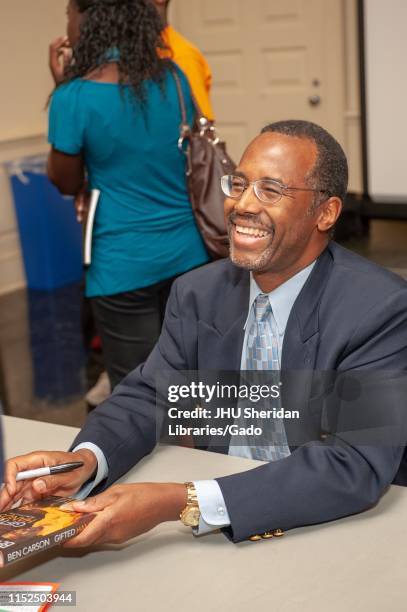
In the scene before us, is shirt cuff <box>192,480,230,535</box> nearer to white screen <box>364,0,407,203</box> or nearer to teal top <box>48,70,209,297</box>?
teal top <box>48,70,209,297</box>

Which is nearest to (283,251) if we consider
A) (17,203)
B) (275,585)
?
(275,585)

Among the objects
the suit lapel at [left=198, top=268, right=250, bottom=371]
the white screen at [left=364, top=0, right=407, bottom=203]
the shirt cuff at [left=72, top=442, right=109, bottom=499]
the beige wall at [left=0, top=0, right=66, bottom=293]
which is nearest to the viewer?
the shirt cuff at [left=72, top=442, right=109, bottom=499]

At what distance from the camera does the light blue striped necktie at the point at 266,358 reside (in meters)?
1.95

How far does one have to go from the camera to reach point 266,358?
6.43 ft

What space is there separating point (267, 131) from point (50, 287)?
15.3ft

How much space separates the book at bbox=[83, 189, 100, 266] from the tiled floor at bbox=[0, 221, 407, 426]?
1282 millimetres

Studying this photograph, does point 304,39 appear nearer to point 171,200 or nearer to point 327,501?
point 171,200

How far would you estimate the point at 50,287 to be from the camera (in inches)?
253

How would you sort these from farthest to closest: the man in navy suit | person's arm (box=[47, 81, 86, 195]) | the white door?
the white door → person's arm (box=[47, 81, 86, 195]) → the man in navy suit

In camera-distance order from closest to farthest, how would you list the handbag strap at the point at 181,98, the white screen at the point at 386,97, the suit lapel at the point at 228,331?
1. the suit lapel at the point at 228,331
2. the handbag strap at the point at 181,98
3. the white screen at the point at 386,97

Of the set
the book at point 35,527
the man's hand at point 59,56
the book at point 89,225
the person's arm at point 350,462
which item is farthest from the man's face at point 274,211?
the man's hand at point 59,56

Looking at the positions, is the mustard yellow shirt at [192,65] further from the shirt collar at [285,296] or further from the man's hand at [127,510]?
the man's hand at [127,510]

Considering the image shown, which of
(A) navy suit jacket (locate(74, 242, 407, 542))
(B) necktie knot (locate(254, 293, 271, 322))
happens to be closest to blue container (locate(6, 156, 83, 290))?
(A) navy suit jacket (locate(74, 242, 407, 542))

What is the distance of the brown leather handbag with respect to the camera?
9.39 feet
